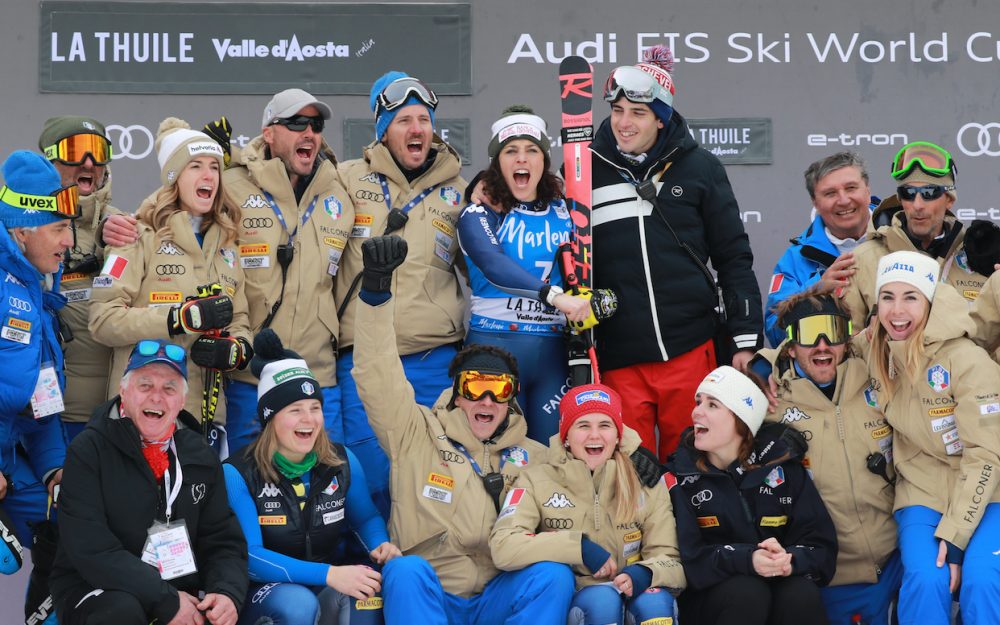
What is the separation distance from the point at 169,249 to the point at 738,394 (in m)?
2.20

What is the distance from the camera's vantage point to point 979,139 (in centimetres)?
643

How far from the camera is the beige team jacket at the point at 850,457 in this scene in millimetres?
4637

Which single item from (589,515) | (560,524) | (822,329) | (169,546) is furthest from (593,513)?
(169,546)

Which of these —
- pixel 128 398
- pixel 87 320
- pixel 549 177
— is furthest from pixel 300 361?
pixel 549 177

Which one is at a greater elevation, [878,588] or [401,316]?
[401,316]

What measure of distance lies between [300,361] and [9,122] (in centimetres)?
267

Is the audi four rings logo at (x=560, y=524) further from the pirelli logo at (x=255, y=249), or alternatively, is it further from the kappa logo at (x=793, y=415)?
the pirelli logo at (x=255, y=249)

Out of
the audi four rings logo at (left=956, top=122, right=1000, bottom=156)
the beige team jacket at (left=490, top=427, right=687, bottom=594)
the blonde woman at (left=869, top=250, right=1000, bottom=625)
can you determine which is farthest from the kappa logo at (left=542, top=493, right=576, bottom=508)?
the audi four rings logo at (left=956, top=122, right=1000, bottom=156)

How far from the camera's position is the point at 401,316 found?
5.08m

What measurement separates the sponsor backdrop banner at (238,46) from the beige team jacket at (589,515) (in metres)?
2.52

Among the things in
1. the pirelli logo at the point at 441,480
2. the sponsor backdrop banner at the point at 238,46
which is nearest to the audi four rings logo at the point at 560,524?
the pirelli logo at the point at 441,480

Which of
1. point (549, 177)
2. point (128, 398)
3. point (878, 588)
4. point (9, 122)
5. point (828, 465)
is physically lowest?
point (878, 588)

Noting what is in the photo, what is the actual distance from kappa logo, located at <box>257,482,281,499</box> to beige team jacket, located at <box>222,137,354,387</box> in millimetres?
693

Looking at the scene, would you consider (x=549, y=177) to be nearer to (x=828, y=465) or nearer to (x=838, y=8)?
(x=828, y=465)
